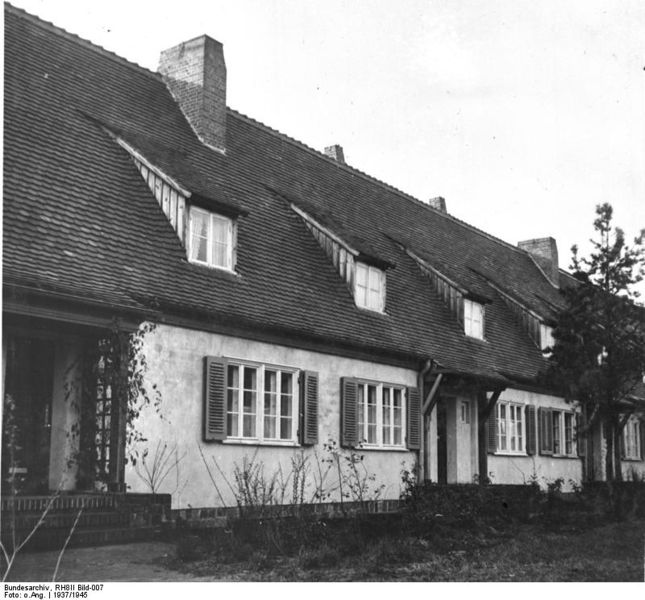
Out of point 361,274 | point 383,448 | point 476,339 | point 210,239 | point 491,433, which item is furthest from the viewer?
point 476,339

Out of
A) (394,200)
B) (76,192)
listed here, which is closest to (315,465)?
(76,192)

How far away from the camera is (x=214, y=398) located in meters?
14.0

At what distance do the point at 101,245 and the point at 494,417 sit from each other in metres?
12.1

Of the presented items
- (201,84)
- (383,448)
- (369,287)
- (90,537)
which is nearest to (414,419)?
(383,448)

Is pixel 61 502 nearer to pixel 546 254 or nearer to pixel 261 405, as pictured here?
pixel 261 405

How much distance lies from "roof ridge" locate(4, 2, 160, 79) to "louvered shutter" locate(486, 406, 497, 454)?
35.9ft

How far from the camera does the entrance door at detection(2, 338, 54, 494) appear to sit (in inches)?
472

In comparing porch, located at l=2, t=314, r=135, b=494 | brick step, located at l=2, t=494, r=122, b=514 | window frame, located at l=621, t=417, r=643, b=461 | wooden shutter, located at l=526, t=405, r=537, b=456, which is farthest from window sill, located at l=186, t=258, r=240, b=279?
window frame, located at l=621, t=417, r=643, b=461

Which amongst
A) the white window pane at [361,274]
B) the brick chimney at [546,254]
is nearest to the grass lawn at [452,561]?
the white window pane at [361,274]

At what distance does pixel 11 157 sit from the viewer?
522 inches

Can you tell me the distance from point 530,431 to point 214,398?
12168 mm

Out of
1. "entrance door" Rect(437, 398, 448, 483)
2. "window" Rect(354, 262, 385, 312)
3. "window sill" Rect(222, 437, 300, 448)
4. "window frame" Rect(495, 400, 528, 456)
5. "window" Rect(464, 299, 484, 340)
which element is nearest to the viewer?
"window sill" Rect(222, 437, 300, 448)

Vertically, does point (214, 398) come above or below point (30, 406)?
above

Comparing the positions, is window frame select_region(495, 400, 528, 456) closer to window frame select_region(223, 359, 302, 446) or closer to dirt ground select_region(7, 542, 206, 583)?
window frame select_region(223, 359, 302, 446)
